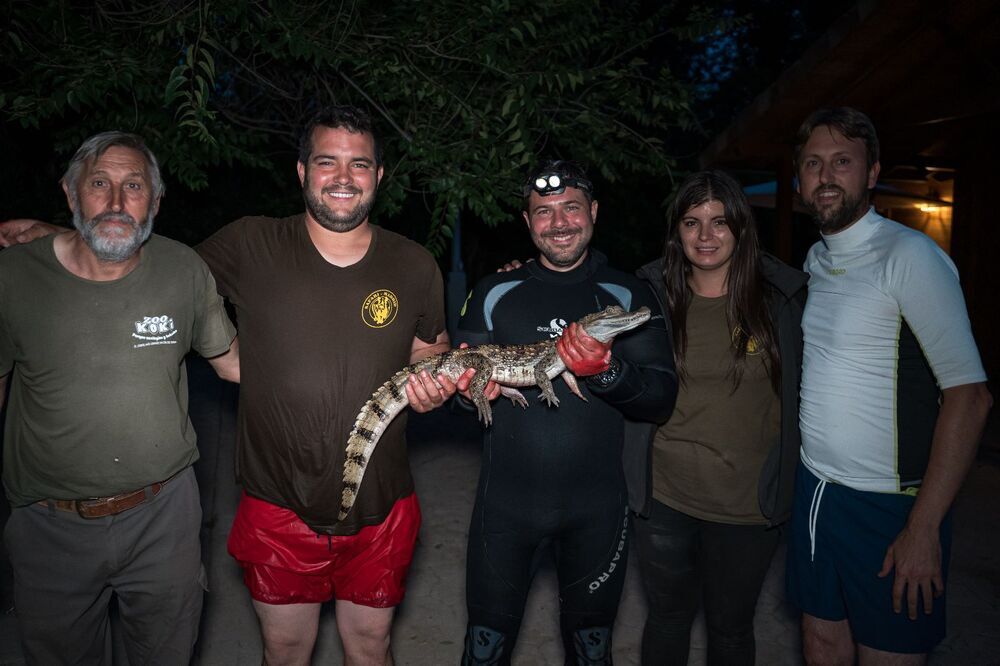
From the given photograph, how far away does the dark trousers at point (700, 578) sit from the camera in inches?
136

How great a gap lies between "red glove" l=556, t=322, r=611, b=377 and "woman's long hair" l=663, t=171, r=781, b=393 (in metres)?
0.57

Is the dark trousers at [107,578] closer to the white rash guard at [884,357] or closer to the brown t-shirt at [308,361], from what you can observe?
the brown t-shirt at [308,361]

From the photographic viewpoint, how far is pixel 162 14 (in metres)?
5.94

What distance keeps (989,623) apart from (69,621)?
238 inches

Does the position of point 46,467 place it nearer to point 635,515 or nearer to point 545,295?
point 545,295

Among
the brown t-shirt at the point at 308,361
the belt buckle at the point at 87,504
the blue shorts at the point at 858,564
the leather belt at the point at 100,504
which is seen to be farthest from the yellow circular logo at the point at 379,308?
the blue shorts at the point at 858,564

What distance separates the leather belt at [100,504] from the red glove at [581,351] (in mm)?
2191

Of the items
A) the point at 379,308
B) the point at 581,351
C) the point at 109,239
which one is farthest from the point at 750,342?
the point at 109,239

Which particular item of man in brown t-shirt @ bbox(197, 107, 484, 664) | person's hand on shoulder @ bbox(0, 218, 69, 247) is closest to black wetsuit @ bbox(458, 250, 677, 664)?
man in brown t-shirt @ bbox(197, 107, 484, 664)

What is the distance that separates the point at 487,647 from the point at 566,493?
0.91 metres

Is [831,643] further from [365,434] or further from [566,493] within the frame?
[365,434]

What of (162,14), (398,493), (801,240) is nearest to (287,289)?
(398,493)

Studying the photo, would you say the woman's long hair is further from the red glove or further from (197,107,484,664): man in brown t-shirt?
(197,107,484,664): man in brown t-shirt

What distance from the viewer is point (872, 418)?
3.14 meters
